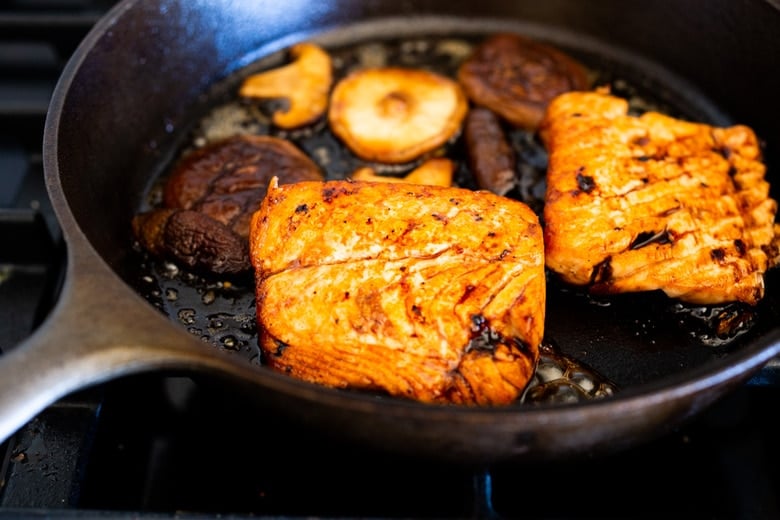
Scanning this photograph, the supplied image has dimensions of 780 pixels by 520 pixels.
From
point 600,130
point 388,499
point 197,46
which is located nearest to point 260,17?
point 197,46

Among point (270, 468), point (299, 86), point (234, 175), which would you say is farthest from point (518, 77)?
point (270, 468)

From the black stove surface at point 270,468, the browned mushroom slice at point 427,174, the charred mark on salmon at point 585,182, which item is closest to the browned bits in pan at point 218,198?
the browned mushroom slice at point 427,174

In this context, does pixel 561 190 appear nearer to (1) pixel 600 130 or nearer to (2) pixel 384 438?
(1) pixel 600 130

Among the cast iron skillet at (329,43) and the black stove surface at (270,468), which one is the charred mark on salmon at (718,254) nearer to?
the cast iron skillet at (329,43)

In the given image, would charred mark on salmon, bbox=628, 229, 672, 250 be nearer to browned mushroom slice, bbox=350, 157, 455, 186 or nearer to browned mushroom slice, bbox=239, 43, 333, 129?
browned mushroom slice, bbox=350, 157, 455, 186

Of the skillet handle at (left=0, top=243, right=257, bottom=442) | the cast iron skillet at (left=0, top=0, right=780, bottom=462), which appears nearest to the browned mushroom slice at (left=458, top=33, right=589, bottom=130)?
the cast iron skillet at (left=0, top=0, right=780, bottom=462)

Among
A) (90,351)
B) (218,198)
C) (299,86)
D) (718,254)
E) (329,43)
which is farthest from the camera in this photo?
(329,43)

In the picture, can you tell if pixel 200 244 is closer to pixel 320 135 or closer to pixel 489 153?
pixel 320 135
